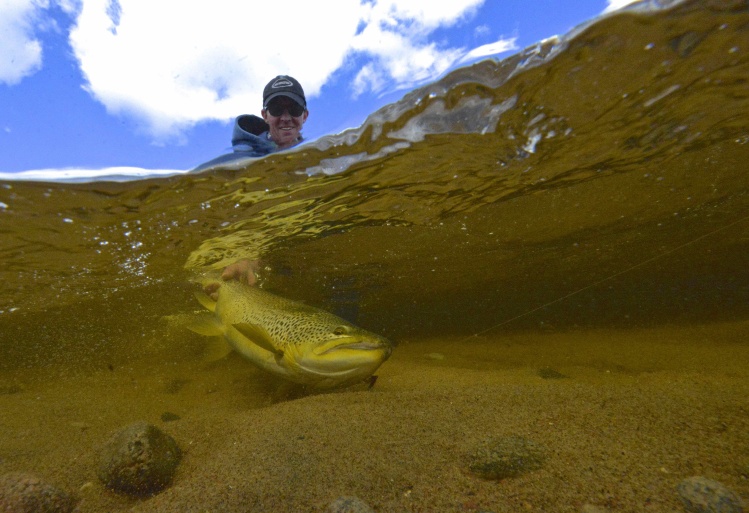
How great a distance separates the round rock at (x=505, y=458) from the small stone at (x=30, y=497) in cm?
276

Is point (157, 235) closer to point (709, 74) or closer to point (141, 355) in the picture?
point (141, 355)

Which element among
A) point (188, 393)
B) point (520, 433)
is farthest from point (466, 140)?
point (188, 393)

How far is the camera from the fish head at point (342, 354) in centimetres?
332

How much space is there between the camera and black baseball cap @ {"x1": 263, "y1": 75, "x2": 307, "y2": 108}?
6.62 metres

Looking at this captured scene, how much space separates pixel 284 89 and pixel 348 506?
7.11m

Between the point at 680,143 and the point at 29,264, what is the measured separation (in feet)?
47.6

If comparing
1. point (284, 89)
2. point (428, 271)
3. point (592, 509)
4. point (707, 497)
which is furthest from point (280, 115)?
point (428, 271)

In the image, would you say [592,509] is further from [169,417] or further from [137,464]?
[169,417]

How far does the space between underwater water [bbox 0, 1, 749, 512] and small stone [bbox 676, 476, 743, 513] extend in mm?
60

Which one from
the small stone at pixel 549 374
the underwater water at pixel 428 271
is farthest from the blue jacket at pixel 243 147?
the small stone at pixel 549 374

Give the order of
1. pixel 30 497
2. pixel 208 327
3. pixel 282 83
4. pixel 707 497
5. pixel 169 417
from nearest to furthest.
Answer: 1. pixel 707 497
2. pixel 30 497
3. pixel 169 417
4. pixel 208 327
5. pixel 282 83

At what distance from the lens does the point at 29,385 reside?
8.72 m

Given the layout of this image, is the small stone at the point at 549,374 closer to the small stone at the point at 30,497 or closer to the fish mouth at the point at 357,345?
the fish mouth at the point at 357,345

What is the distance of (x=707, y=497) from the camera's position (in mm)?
1653
